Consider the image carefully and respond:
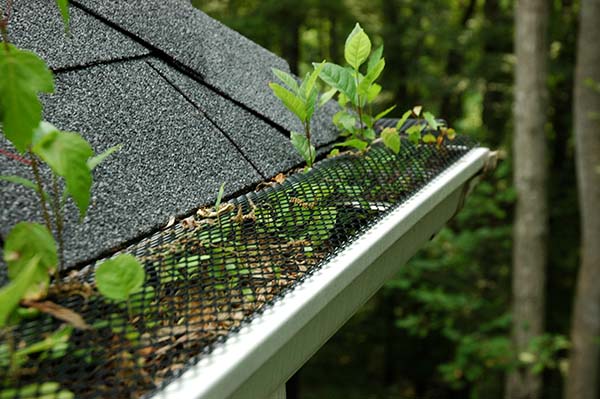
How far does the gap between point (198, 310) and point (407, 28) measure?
11.7 metres

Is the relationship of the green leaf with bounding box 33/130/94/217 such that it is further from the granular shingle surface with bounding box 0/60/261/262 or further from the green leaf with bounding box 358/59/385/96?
the green leaf with bounding box 358/59/385/96

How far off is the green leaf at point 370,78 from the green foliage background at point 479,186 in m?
6.79

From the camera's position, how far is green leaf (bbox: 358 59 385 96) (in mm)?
1696

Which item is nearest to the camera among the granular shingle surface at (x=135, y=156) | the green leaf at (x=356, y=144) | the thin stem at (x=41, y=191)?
the thin stem at (x=41, y=191)

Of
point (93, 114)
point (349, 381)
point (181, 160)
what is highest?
point (93, 114)

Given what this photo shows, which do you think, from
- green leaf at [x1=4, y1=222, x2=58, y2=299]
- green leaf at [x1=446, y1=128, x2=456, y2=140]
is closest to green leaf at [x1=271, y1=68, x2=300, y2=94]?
green leaf at [x1=446, y1=128, x2=456, y2=140]

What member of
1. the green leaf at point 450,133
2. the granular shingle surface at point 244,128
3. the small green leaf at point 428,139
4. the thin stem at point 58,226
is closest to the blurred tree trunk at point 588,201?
the green leaf at point 450,133

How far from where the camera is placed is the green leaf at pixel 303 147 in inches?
62.6

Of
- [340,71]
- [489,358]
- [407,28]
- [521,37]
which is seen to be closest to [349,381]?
[489,358]

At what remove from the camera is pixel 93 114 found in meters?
1.26

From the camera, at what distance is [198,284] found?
977 millimetres

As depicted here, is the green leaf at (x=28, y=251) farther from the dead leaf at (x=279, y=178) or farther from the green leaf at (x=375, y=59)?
the green leaf at (x=375, y=59)

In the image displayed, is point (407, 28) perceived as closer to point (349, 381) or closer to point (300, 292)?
point (349, 381)

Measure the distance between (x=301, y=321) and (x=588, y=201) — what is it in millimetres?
7903
